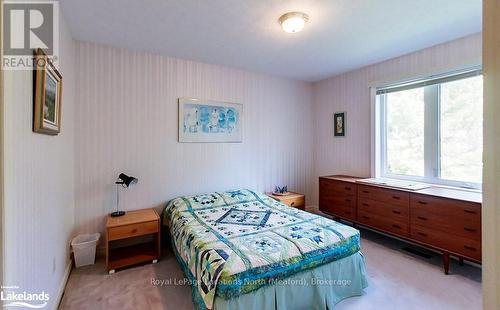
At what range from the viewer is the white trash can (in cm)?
250

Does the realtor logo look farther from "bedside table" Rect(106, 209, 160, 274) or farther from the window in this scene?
the window

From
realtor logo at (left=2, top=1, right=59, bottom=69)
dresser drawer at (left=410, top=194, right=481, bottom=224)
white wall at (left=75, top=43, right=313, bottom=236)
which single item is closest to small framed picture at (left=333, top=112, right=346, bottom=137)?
white wall at (left=75, top=43, right=313, bottom=236)

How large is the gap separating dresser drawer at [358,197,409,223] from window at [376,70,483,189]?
2.13 feet

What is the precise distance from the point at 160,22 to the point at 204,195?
2.12 m

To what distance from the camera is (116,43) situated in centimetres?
276

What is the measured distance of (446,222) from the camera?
93.2 inches

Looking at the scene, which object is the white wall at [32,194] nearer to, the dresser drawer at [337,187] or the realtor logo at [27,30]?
the realtor logo at [27,30]

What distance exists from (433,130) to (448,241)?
134 centimetres

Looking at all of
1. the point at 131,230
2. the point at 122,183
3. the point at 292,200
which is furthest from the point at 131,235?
the point at 292,200

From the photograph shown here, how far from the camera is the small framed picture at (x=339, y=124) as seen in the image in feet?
13.0

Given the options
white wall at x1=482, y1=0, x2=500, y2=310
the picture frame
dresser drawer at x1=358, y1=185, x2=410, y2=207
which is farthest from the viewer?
dresser drawer at x1=358, y1=185, x2=410, y2=207

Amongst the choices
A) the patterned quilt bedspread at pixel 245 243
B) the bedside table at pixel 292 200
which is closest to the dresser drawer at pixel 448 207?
the patterned quilt bedspread at pixel 245 243

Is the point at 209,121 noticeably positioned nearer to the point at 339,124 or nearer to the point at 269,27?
the point at 269,27

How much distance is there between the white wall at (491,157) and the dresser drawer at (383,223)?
2.61 m
